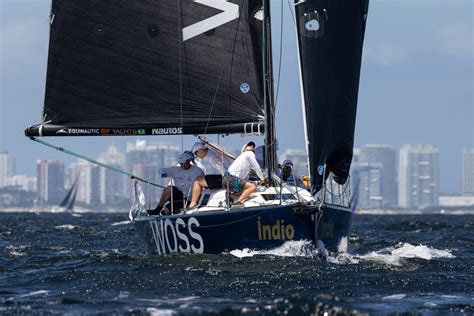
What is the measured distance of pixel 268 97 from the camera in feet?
64.4

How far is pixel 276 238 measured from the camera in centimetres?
1805

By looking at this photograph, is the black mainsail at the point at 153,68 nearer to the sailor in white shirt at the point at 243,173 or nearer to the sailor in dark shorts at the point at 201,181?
the sailor in dark shorts at the point at 201,181

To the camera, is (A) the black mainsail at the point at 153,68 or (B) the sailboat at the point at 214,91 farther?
(A) the black mainsail at the point at 153,68

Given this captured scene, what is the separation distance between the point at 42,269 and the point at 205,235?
244cm

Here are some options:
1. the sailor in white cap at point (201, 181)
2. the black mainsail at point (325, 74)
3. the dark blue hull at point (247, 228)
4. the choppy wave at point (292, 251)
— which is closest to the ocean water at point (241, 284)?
the choppy wave at point (292, 251)

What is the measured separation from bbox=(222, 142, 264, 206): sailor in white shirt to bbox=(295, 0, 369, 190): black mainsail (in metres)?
1.01

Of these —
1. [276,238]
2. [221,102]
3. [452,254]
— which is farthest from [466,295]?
[452,254]

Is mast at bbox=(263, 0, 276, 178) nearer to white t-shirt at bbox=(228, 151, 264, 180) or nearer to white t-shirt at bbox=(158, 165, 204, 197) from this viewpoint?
white t-shirt at bbox=(228, 151, 264, 180)

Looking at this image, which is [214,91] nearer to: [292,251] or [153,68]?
[153,68]

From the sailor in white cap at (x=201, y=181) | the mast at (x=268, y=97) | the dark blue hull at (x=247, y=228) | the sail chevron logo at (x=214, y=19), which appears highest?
the sail chevron logo at (x=214, y=19)

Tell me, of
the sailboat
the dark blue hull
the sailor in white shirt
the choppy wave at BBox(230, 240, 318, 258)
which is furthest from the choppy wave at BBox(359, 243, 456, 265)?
the sailor in white shirt

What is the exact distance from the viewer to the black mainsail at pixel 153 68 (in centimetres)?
1986

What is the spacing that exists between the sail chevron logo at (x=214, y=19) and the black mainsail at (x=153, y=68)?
2 centimetres

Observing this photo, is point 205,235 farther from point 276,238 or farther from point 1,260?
point 1,260
